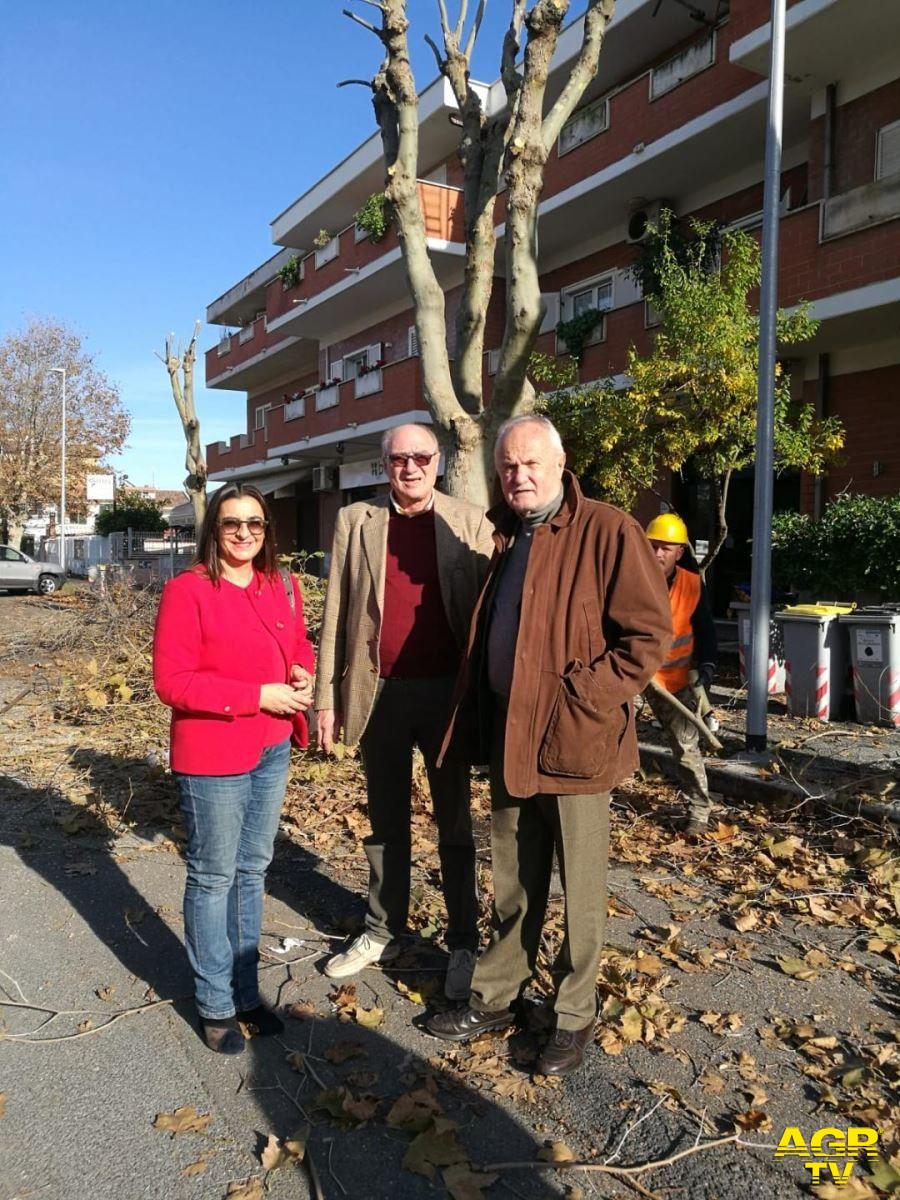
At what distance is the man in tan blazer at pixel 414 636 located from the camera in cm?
344

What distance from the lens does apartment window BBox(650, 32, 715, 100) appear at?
522 inches

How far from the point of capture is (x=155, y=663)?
2945 millimetres

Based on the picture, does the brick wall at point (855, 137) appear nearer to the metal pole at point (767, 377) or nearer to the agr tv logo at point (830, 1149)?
the metal pole at point (767, 377)

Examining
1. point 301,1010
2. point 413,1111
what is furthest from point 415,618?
point 413,1111

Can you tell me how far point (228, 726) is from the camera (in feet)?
9.78

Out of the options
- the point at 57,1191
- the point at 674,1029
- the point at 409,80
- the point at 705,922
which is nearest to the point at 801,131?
the point at 409,80

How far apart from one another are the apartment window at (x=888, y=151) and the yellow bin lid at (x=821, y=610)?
652 cm

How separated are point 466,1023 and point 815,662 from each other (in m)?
5.86

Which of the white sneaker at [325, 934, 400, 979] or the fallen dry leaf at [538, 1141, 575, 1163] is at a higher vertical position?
the white sneaker at [325, 934, 400, 979]

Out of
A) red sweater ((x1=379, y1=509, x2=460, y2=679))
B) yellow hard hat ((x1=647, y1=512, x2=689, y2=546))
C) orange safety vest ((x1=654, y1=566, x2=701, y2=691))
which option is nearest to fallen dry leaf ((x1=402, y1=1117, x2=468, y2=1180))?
red sweater ((x1=379, y1=509, x2=460, y2=679))

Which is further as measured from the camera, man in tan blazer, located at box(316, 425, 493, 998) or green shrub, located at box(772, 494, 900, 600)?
green shrub, located at box(772, 494, 900, 600)

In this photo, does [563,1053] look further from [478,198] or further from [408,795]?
[478,198]

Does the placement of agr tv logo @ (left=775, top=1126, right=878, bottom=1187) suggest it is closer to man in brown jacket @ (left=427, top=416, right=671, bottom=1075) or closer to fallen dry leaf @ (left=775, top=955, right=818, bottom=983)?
man in brown jacket @ (left=427, top=416, right=671, bottom=1075)

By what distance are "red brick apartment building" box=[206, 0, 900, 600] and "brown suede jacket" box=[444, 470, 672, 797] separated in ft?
30.9
